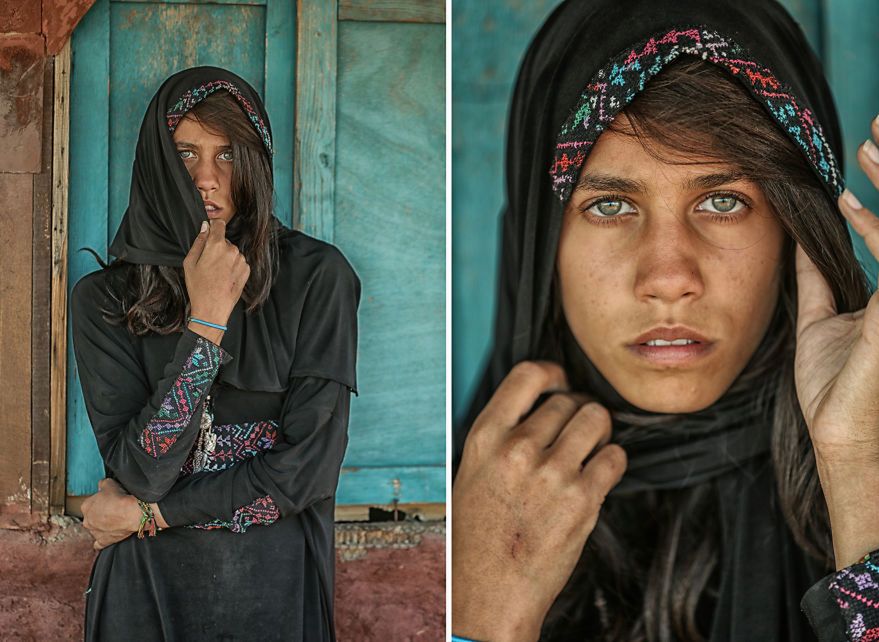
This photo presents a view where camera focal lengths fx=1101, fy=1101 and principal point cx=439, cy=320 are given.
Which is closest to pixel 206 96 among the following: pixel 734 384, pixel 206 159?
pixel 206 159

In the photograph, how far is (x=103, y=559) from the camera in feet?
8.74

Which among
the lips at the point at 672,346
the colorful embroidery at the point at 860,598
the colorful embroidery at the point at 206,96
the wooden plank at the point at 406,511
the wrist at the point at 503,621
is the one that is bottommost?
the wrist at the point at 503,621

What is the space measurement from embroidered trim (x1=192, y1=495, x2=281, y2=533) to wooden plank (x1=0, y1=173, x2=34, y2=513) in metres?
0.49

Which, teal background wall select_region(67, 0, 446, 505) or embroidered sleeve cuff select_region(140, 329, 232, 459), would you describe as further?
teal background wall select_region(67, 0, 446, 505)

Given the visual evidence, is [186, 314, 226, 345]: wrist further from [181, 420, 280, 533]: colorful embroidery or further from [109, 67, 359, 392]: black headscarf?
[181, 420, 280, 533]: colorful embroidery

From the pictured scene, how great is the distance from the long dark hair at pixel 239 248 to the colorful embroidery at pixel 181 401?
0.11 m

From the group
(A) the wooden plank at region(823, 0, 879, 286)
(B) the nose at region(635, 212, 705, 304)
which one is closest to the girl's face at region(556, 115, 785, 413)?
(B) the nose at region(635, 212, 705, 304)

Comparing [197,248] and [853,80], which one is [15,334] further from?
[853,80]

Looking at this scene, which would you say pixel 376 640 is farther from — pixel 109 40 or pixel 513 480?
pixel 109 40

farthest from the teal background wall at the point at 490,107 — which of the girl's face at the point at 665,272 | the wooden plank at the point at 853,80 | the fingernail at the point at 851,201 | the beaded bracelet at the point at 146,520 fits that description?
the beaded bracelet at the point at 146,520

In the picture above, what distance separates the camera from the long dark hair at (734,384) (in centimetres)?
262

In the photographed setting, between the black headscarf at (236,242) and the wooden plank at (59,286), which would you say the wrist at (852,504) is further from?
the wooden plank at (59,286)

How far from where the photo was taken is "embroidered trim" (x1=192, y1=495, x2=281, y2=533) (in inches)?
104

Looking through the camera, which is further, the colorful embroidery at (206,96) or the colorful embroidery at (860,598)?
the colorful embroidery at (206,96)
